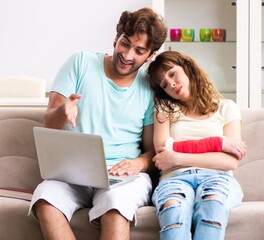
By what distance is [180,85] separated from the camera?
7.09 ft

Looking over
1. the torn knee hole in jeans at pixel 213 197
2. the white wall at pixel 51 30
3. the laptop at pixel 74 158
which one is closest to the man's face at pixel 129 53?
the laptop at pixel 74 158

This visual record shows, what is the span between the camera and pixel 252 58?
427 centimetres

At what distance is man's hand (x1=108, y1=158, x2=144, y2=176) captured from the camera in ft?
6.63

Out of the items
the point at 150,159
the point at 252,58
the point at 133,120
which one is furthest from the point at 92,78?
the point at 252,58

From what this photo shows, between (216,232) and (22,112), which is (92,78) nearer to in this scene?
(22,112)

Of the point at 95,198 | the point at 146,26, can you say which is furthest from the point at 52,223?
the point at 146,26

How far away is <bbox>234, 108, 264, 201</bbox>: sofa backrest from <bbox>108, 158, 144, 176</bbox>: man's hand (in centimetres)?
44

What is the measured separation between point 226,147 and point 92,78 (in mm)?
576

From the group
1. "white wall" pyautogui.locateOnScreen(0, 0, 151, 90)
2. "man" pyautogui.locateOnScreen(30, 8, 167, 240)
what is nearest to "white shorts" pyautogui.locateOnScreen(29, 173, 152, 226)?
"man" pyautogui.locateOnScreen(30, 8, 167, 240)

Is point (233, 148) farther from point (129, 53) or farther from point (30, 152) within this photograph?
point (30, 152)

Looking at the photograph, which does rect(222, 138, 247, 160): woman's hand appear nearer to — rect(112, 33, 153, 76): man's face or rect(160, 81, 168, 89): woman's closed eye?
rect(160, 81, 168, 89): woman's closed eye

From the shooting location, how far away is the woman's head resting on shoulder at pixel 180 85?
2.17 meters

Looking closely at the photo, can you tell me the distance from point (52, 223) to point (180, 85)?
2.43 feet

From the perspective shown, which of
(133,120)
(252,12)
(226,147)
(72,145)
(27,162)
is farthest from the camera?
(252,12)
